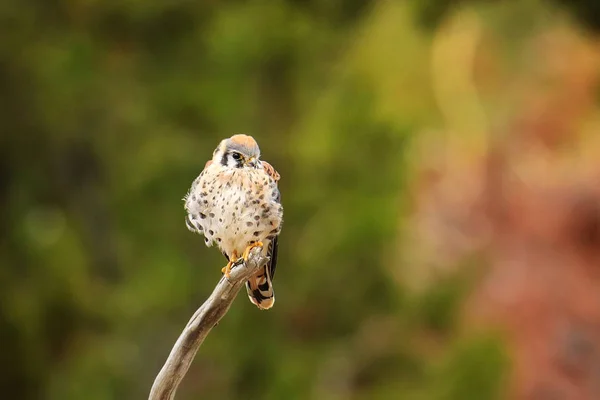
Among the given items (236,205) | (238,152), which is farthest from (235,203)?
(238,152)

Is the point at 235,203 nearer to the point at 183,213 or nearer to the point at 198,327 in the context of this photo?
the point at 198,327

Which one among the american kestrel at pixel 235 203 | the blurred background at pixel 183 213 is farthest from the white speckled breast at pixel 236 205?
the blurred background at pixel 183 213

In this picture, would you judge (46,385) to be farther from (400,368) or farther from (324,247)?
(400,368)

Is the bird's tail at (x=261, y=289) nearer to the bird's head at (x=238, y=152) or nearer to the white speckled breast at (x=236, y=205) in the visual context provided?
the white speckled breast at (x=236, y=205)

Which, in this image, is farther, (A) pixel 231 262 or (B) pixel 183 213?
(B) pixel 183 213

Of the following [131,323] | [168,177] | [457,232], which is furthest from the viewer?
[457,232]

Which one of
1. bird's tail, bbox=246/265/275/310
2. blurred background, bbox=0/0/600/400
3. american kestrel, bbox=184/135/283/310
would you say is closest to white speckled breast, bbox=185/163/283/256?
american kestrel, bbox=184/135/283/310

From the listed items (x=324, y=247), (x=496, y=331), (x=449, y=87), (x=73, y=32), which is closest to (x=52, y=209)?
(x=73, y=32)
